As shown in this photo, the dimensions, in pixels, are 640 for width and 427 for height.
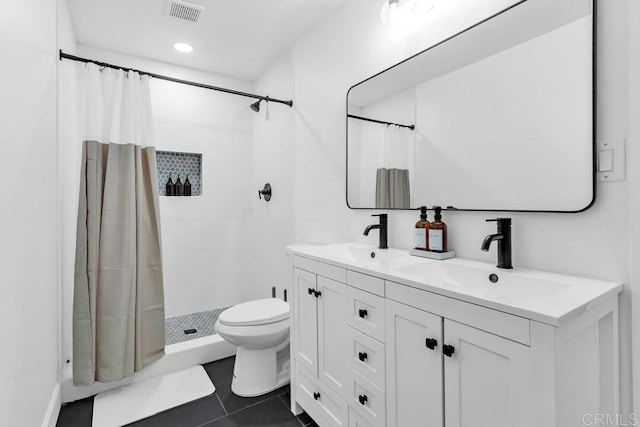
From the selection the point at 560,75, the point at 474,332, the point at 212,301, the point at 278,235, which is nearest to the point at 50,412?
the point at 212,301

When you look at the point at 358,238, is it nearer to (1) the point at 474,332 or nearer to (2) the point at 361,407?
(2) the point at 361,407

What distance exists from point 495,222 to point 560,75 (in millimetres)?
546

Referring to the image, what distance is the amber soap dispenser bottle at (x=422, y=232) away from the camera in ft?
4.83

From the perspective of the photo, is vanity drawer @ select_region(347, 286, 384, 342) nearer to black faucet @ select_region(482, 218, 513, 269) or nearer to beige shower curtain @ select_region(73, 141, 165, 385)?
black faucet @ select_region(482, 218, 513, 269)

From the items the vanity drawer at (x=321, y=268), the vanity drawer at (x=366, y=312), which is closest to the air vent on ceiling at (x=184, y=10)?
the vanity drawer at (x=321, y=268)

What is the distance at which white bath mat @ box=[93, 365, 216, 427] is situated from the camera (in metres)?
1.82

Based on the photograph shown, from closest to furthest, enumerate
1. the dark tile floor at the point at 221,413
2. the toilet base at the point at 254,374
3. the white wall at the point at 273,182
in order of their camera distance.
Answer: the dark tile floor at the point at 221,413 → the toilet base at the point at 254,374 → the white wall at the point at 273,182

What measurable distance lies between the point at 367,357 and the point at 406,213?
2.37 feet

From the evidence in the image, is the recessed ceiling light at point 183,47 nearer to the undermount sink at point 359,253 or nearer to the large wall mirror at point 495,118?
the large wall mirror at point 495,118

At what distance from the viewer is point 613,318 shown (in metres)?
0.95

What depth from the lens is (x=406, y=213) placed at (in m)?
1.65

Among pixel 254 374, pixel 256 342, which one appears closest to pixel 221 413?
pixel 254 374

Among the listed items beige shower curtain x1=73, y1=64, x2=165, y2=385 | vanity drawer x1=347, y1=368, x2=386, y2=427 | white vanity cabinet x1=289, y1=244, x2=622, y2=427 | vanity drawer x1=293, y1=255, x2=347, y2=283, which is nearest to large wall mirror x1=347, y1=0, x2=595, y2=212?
white vanity cabinet x1=289, y1=244, x2=622, y2=427

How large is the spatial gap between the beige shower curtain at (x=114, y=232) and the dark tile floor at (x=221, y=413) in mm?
196
